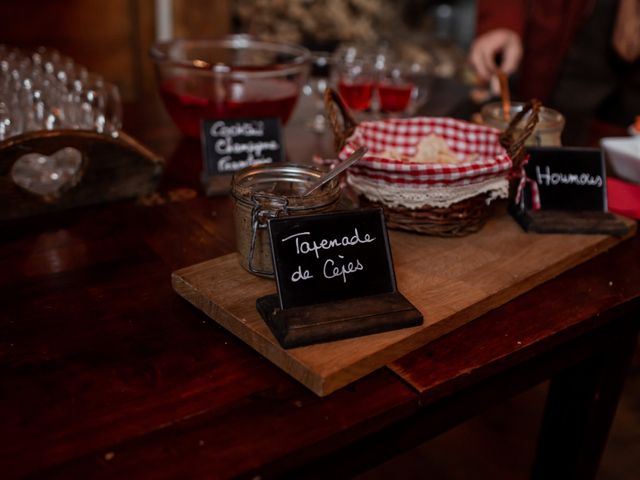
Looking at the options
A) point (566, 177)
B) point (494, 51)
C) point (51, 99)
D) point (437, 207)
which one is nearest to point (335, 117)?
point (437, 207)

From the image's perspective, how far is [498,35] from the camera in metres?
2.32

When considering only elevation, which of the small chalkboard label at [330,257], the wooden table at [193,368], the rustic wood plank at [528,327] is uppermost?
the small chalkboard label at [330,257]

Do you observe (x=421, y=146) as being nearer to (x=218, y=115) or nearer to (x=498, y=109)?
(x=498, y=109)

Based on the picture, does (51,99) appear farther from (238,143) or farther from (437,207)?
(437,207)

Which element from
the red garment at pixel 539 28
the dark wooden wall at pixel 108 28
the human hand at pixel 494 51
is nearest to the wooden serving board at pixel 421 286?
the human hand at pixel 494 51

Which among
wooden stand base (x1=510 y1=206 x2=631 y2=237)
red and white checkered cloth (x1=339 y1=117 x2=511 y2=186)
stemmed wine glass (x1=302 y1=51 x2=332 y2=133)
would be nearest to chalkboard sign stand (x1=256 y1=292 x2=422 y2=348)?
red and white checkered cloth (x1=339 y1=117 x2=511 y2=186)

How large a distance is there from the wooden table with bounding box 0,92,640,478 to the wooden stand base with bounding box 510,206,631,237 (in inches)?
1.8

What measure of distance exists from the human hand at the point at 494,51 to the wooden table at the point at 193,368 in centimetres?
112

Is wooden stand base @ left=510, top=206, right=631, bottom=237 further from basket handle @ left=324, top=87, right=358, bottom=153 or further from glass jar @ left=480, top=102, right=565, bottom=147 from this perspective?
basket handle @ left=324, top=87, right=358, bottom=153

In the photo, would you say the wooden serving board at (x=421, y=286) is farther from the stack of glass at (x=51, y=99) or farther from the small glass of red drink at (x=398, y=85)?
the small glass of red drink at (x=398, y=85)

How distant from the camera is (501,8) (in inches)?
93.0

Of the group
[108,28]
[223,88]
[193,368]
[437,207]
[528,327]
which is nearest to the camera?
[193,368]

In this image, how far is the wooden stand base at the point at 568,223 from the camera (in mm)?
1161

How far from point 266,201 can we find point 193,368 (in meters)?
0.23
